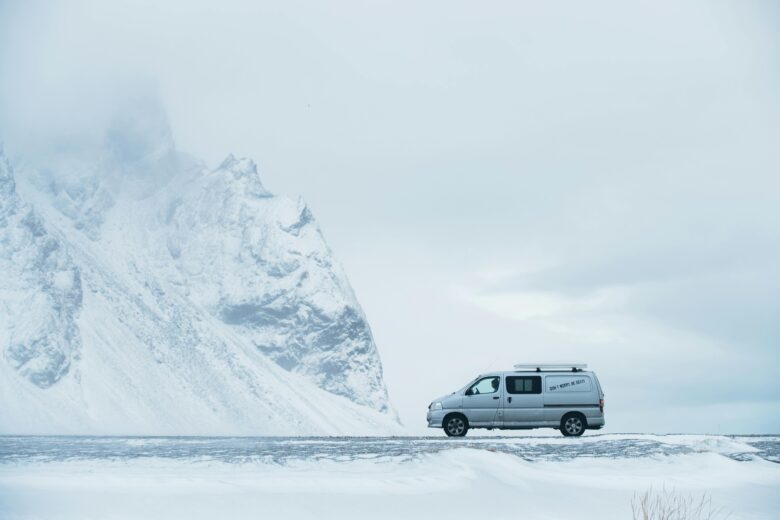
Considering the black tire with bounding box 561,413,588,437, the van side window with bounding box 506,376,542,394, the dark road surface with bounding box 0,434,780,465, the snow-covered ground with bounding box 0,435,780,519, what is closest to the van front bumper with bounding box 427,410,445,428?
the van side window with bounding box 506,376,542,394

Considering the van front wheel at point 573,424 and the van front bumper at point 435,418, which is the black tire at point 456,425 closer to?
the van front bumper at point 435,418

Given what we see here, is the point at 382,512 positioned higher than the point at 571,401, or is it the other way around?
the point at 571,401

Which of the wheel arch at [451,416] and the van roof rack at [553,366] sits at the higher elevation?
the van roof rack at [553,366]

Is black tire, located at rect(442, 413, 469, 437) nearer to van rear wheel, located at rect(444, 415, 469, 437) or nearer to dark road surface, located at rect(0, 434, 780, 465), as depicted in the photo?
van rear wheel, located at rect(444, 415, 469, 437)

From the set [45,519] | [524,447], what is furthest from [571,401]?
[45,519]

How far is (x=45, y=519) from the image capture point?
1559cm

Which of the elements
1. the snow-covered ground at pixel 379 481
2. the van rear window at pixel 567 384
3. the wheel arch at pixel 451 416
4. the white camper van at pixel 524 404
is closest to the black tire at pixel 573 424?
the white camper van at pixel 524 404

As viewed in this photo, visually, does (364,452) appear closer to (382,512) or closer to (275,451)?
(275,451)

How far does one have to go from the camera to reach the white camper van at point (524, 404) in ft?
98.3

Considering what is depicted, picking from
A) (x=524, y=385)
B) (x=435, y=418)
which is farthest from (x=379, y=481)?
(x=524, y=385)

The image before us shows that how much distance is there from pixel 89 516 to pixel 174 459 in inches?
238

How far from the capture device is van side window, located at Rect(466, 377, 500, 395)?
1188 inches

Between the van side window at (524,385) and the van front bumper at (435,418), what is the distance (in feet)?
7.50

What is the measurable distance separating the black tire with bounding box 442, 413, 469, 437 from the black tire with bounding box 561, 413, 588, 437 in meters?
3.09
